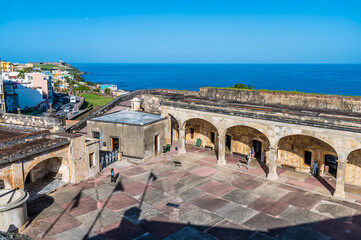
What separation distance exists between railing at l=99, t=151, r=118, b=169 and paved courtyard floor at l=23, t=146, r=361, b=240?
3.80 feet

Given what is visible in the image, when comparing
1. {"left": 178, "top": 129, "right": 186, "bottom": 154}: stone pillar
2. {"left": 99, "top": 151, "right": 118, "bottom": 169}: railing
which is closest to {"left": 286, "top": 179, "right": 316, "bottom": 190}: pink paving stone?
{"left": 178, "top": 129, "right": 186, "bottom": 154}: stone pillar

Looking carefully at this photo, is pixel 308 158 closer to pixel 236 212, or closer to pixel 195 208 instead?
pixel 236 212

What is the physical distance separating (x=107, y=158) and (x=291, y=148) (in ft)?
46.5

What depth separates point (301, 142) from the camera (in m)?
21.8

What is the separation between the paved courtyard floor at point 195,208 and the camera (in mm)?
13977

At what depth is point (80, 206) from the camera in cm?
1650

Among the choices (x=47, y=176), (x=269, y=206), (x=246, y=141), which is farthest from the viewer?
(x=246, y=141)

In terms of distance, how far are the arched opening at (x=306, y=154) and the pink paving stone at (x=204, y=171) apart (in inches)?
216

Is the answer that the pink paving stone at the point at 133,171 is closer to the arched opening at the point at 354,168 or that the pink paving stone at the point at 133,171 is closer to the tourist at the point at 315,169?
the tourist at the point at 315,169

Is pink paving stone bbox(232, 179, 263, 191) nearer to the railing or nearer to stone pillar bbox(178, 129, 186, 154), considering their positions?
stone pillar bbox(178, 129, 186, 154)

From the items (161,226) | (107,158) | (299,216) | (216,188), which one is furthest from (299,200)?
(107,158)

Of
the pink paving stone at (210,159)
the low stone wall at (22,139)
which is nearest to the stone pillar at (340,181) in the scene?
the pink paving stone at (210,159)

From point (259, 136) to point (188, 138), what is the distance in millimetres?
8063

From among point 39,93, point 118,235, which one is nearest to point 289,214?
point 118,235
